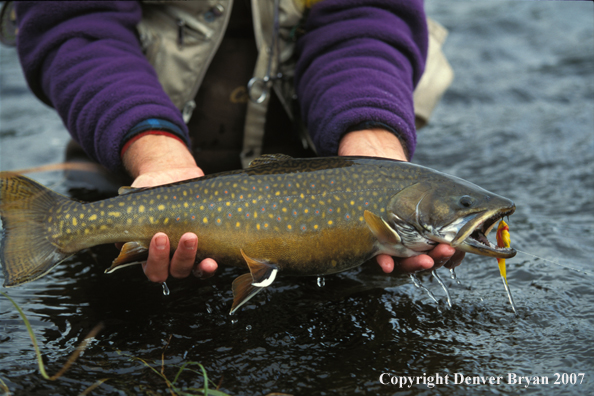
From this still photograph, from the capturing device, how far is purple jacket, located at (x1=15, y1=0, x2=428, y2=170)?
3.51 meters

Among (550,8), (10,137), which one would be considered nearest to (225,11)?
(10,137)

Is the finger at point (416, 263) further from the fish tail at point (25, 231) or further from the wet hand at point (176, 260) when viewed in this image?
the fish tail at point (25, 231)

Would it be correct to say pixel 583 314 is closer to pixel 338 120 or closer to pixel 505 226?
pixel 505 226

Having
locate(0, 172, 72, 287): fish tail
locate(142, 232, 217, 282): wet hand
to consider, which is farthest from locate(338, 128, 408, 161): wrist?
locate(0, 172, 72, 287): fish tail

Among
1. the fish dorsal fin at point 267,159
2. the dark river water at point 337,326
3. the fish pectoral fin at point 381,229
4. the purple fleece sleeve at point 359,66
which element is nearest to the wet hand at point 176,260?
the dark river water at point 337,326

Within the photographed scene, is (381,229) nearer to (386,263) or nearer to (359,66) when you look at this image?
(386,263)

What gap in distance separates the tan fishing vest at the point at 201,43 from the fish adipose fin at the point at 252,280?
6.15 feet

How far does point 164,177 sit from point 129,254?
1.81 ft

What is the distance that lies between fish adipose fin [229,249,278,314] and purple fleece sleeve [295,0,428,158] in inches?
46.4

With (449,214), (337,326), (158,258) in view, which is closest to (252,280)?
(158,258)

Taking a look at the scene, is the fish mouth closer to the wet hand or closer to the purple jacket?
the purple jacket

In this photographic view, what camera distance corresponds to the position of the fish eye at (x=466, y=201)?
2.69 meters

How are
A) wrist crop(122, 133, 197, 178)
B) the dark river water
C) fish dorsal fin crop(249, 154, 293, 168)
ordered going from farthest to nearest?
wrist crop(122, 133, 197, 178) < fish dorsal fin crop(249, 154, 293, 168) < the dark river water

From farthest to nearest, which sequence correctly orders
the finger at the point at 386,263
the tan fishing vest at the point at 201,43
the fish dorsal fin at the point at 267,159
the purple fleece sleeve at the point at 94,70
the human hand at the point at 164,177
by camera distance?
the tan fishing vest at the point at 201,43 → the purple fleece sleeve at the point at 94,70 → the fish dorsal fin at the point at 267,159 → the finger at the point at 386,263 → the human hand at the point at 164,177
